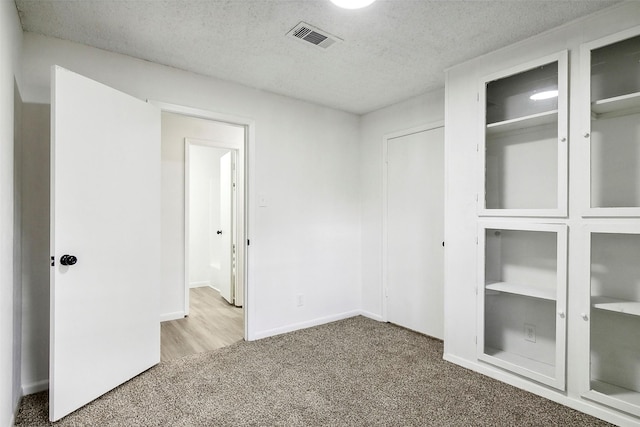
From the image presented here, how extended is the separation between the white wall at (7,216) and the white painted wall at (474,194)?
284 centimetres

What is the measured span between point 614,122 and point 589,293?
1.05 meters

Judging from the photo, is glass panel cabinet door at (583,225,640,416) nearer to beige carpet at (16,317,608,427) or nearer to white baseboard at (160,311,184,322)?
beige carpet at (16,317,608,427)

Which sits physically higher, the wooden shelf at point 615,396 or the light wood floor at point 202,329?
the wooden shelf at point 615,396

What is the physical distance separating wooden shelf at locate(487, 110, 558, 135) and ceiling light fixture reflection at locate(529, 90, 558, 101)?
0.10m

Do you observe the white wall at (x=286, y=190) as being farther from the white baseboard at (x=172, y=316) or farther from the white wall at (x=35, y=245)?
the white wall at (x=35, y=245)

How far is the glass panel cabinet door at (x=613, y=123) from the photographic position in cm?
197

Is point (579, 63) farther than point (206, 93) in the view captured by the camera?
No

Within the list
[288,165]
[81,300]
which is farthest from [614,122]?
[81,300]

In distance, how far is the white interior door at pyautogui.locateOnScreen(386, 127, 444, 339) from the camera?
3.29 meters

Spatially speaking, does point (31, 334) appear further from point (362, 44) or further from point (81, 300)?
point (362, 44)

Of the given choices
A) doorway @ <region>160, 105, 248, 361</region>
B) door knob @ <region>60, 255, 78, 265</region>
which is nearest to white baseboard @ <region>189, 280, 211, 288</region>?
doorway @ <region>160, 105, 248, 361</region>

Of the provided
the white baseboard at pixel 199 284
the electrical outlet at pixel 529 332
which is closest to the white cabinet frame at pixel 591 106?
the electrical outlet at pixel 529 332

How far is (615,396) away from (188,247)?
389cm

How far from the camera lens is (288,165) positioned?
349cm
